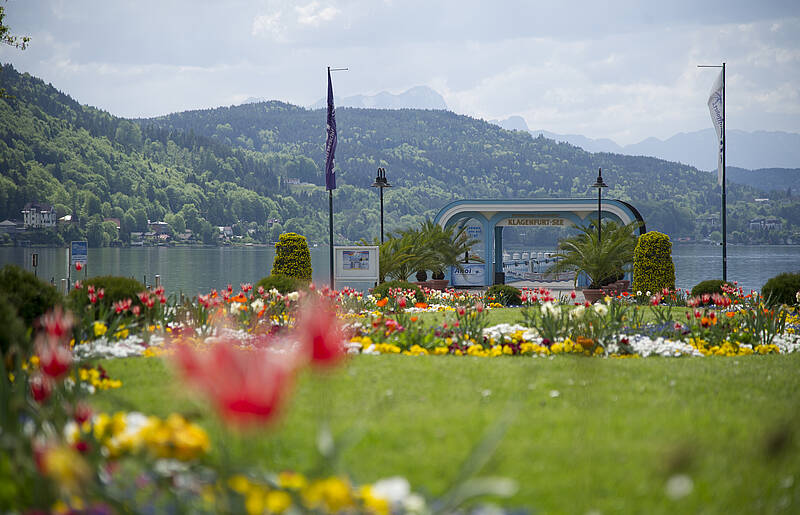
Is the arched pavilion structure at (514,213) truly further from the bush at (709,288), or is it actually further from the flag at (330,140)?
the bush at (709,288)

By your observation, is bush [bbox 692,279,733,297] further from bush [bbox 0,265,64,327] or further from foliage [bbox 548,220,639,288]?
bush [bbox 0,265,64,327]

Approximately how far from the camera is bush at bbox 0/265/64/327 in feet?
20.9

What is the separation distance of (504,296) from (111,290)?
390 inches

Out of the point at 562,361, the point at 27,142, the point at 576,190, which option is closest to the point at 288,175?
the point at 27,142

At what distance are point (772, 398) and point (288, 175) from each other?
110m

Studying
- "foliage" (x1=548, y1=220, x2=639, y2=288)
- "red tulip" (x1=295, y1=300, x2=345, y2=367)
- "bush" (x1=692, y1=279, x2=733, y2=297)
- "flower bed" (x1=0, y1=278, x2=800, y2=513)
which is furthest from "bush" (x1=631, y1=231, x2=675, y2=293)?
"red tulip" (x1=295, y1=300, x2=345, y2=367)

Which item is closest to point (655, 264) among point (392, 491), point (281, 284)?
point (281, 284)

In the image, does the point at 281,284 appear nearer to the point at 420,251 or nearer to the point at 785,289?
the point at 785,289

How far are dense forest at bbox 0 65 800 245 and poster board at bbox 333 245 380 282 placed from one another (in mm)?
60907

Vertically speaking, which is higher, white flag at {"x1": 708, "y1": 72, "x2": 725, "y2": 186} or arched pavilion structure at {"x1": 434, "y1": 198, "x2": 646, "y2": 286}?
white flag at {"x1": 708, "y1": 72, "x2": 725, "y2": 186}

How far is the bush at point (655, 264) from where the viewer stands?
1739 centimetres

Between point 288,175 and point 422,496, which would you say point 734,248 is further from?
point 422,496

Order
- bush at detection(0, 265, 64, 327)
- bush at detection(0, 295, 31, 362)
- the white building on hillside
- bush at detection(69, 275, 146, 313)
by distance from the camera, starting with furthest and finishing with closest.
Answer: the white building on hillside, bush at detection(69, 275, 146, 313), bush at detection(0, 265, 64, 327), bush at detection(0, 295, 31, 362)

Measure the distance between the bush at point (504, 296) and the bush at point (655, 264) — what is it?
3.73 metres
